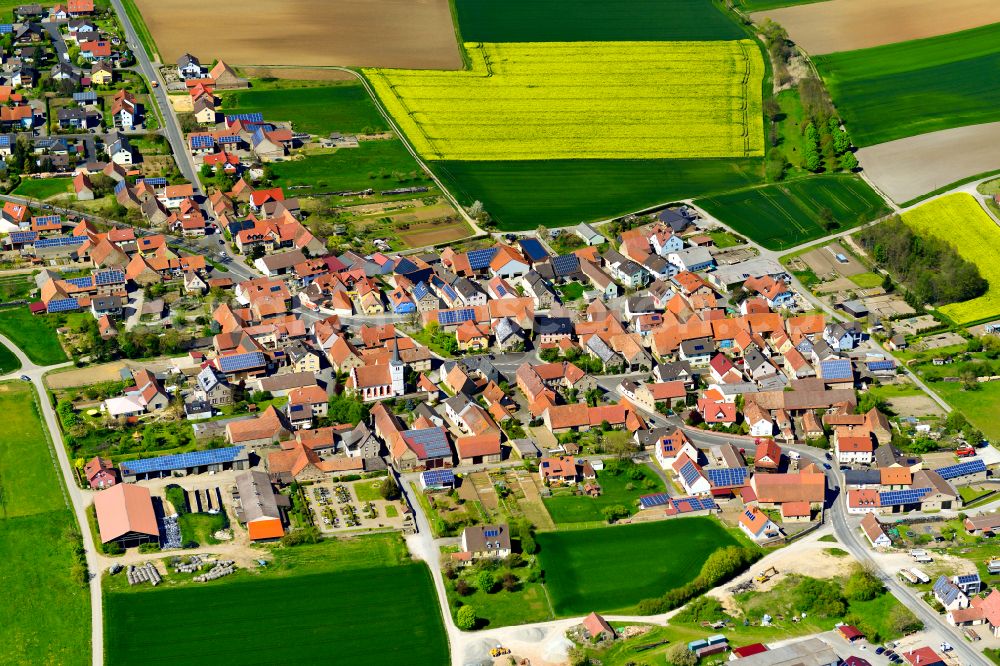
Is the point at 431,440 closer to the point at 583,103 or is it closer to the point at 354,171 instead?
the point at 354,171

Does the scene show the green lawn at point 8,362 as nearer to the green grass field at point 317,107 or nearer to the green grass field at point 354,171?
the green grass field at point 354,171

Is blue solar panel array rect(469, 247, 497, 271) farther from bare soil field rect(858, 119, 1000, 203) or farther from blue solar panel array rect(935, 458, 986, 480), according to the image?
blue solar panel array rect(935, 458, 986, 480)

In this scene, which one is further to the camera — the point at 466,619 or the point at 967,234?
the point at 967,234

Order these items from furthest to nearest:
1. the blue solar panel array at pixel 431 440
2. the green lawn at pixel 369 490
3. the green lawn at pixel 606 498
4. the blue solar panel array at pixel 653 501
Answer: the blue solar panel array at pixel 431 440 → the green lawn at pixel 369 490 → the blue solar panel array at pixel 653 501 → the green lawn at pixel 606 498

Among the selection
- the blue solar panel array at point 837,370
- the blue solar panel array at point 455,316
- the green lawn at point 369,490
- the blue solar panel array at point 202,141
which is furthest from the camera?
the blue solar panel array at point 202,141

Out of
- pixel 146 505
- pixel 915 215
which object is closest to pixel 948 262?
pixel 915 215

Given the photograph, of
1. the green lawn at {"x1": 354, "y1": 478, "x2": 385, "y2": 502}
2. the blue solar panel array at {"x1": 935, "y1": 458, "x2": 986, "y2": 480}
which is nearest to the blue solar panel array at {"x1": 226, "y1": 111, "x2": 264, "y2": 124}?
the green lawn at {"x1": 354, "y1": 478, "x2": 385, "y2": 502}

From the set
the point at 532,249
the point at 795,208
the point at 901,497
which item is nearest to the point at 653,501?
the point at 901,497

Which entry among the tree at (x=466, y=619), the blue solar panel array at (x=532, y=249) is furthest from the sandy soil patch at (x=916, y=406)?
the tree at (x=466, y=619)
